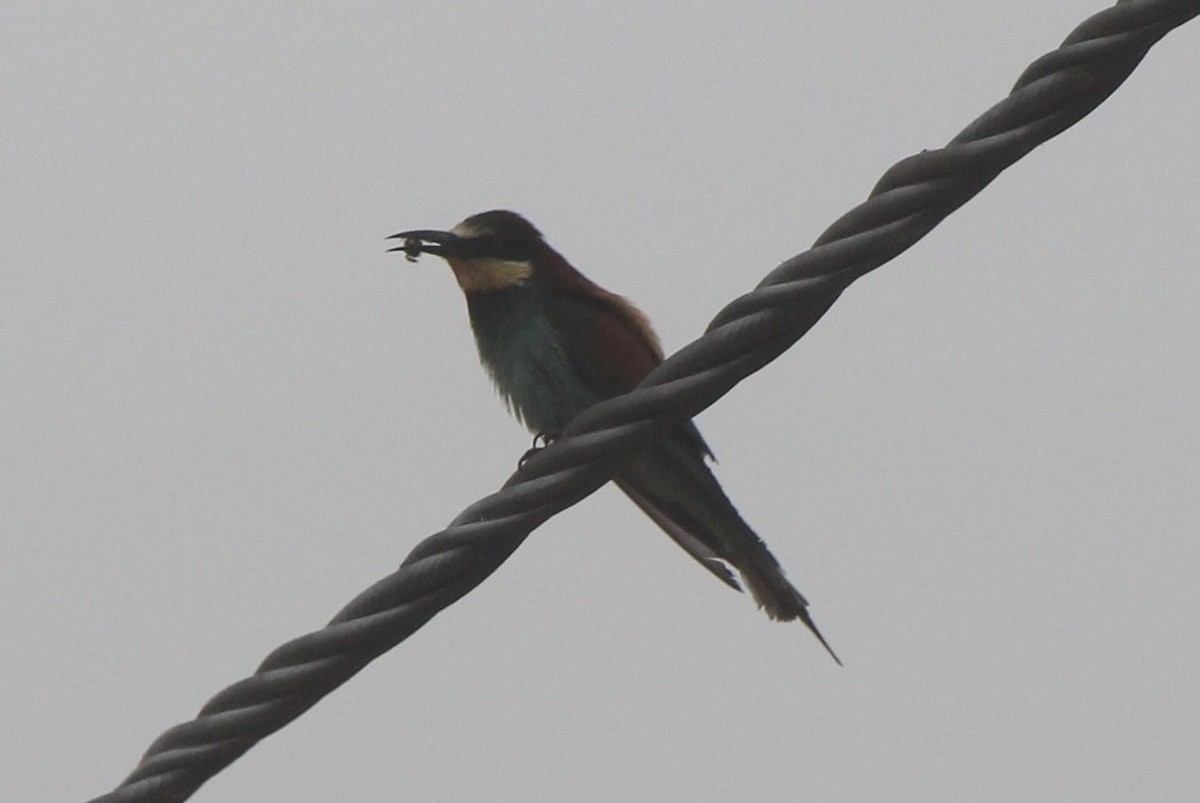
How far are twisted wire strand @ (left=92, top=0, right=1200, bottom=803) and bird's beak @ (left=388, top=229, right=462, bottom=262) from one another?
5.12 ft

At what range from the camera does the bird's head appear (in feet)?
14.0

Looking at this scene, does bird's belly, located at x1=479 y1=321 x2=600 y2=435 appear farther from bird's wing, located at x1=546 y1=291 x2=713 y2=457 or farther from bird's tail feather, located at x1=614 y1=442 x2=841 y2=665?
bird's tail feather, located at x1=614 y1=442 x2=841 y2=665

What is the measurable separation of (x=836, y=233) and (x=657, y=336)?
211 centimetres

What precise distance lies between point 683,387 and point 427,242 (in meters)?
1.81

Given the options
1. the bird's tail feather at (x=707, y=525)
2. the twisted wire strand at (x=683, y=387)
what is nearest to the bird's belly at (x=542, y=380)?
the bird's tail feather at (x=707, y=525)

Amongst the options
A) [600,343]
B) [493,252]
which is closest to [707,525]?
[600,343]

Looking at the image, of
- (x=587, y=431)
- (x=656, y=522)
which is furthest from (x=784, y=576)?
(x=587, y=431)

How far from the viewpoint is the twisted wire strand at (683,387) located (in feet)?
7.59

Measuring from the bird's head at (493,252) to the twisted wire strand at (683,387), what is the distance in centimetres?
183

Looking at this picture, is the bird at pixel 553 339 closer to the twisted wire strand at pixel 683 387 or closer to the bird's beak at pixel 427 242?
the bird's beak at pixel 427 242

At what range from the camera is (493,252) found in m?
4.31

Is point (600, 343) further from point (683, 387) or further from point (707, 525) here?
point (683, 387)

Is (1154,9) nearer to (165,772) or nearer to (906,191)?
(906,191)

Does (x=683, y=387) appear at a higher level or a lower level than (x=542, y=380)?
lower
